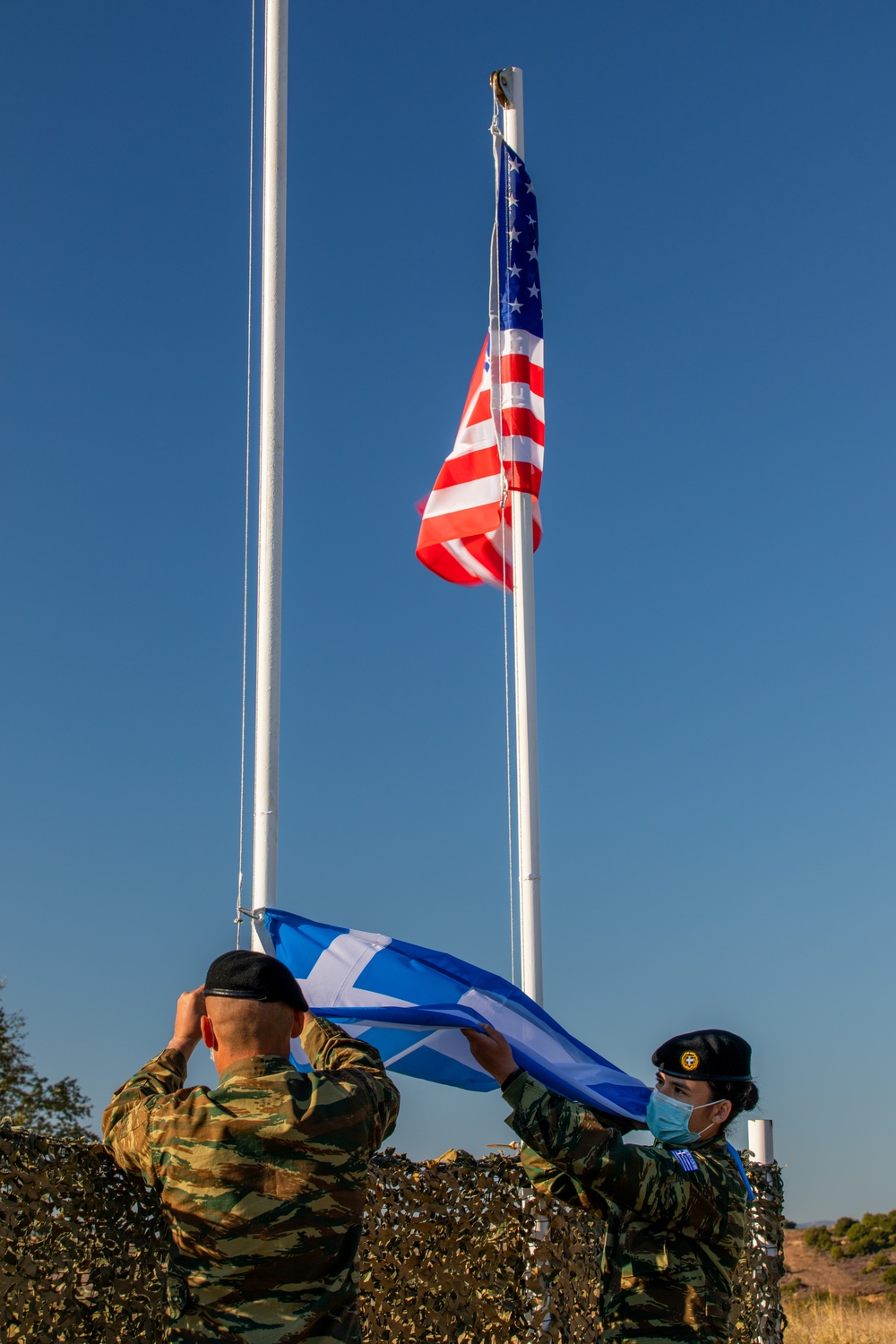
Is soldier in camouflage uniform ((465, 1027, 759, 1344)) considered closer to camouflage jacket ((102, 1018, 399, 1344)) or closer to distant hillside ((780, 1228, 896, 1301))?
camouflage jacket ((102, 1018, 399, 1344))

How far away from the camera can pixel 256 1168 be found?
3115 millimetres

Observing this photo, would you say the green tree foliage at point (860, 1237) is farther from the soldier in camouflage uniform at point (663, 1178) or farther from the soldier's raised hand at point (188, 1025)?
the soldier's raised hand at point (188, 1025)

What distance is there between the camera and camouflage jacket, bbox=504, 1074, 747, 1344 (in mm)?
3582

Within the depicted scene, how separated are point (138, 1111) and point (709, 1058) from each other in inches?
68.2

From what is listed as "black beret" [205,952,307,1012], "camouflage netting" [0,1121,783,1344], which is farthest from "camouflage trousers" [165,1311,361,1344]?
"black beret" [205,952,307,1012]

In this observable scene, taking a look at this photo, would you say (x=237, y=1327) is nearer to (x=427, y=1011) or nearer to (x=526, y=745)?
(x=427, y=1011)

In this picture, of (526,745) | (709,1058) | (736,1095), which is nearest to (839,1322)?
(526,745)

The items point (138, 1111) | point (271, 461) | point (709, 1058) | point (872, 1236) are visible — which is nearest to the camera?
point (138, 1111)

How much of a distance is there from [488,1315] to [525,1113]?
1.51 m

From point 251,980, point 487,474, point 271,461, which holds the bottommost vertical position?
point 251,980

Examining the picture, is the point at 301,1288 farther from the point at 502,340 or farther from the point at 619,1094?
the point at 502,340

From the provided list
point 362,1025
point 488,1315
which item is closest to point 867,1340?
point 488,1315

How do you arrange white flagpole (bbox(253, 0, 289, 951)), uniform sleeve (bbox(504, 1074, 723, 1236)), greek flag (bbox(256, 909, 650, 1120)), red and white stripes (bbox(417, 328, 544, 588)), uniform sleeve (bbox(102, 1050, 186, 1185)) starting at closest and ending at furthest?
uniform sleeve (bbox(102, 1050, 186, 1185)) → uniform sleeve (bbox(504, 1074, 723, 1236)) → greek flag (bbox(256, 909, 650, 1120)) → white flagpole (bbox(253, 0, 289, 951)) → red and white stripes (bbox(417, 328, 544, 588))

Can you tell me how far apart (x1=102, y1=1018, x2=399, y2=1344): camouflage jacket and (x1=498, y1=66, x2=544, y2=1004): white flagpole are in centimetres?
412
